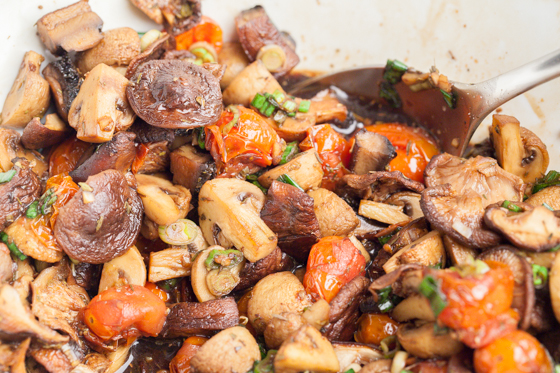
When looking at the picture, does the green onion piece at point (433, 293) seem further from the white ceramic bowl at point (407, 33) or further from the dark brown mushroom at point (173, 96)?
the white ceramic bowl at point (407, 33)

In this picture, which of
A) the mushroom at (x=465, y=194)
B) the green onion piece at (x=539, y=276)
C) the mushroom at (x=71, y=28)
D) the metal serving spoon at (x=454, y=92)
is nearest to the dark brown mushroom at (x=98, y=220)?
the mushroom at (x=71, y=28)

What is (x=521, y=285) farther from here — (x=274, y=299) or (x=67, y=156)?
(x=67, y=156)

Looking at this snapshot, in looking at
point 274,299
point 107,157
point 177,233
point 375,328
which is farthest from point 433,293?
point 107,157

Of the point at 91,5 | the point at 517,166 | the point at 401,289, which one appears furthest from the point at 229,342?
the point at 91,5

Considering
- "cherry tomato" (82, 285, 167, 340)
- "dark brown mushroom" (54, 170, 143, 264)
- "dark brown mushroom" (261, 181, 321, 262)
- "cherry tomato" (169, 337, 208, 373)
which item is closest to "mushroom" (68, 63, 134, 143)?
"dark brown mushroom" (54, 170, 143, 264)

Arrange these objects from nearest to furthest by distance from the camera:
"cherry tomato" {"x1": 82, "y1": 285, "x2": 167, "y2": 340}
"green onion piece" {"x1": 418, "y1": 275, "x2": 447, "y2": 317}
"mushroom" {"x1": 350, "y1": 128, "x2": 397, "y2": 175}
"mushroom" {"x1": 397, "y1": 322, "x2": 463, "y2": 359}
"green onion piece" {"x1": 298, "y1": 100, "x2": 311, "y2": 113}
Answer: "green onion piece" {"x1": 418, "y1": 275, "x2": 447, "y2": 317}
"mushroom" {"x1": 397, "y1": 322, "x2": 463, "y2": 359}
"cherry tomato" {"x1": 82, "y1": 285, "x2": 167, "y2": 340}
"mushroom" {"x1": 350, "y1": 128, "x2": 397, "y2": 175}
"green onion piece" {"x1": 298, "y1": 100, "x2": 311, "y2": 113}

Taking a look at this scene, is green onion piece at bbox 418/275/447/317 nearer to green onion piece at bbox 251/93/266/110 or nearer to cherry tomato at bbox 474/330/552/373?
cherry tomato at bbox 474/330/552/373
